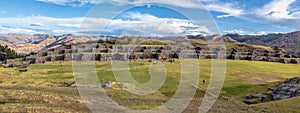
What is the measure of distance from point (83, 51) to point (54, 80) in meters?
83.8

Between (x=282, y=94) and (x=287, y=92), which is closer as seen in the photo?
(x=282, y=94)

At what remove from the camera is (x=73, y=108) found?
33875 millimetres

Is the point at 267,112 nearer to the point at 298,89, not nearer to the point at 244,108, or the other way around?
the point at 244,108

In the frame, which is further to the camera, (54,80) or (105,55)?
(105,55)

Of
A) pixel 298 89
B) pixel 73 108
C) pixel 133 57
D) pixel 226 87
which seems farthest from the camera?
pixel 133 57

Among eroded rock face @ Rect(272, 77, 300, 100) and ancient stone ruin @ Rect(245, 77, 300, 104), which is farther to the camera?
ancient stone ruin @ Rect(245, 77, 300, 104)

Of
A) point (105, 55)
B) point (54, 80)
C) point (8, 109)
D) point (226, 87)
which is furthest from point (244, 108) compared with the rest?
point (105, 55)

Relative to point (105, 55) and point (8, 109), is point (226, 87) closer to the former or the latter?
point (8, 109)

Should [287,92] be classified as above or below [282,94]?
above

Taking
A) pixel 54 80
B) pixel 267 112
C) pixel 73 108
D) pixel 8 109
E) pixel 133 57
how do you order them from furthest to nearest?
pixel 133 57, pixel 54 80, pixel 267 112, pixel 73 108, pixel 8 109

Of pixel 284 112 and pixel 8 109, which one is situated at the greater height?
pixel 8 109

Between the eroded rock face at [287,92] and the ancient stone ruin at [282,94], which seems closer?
the eroded rock face at [287,92]

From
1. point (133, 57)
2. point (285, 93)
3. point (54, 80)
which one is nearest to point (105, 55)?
point (133, 57)

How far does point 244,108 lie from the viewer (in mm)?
39594
